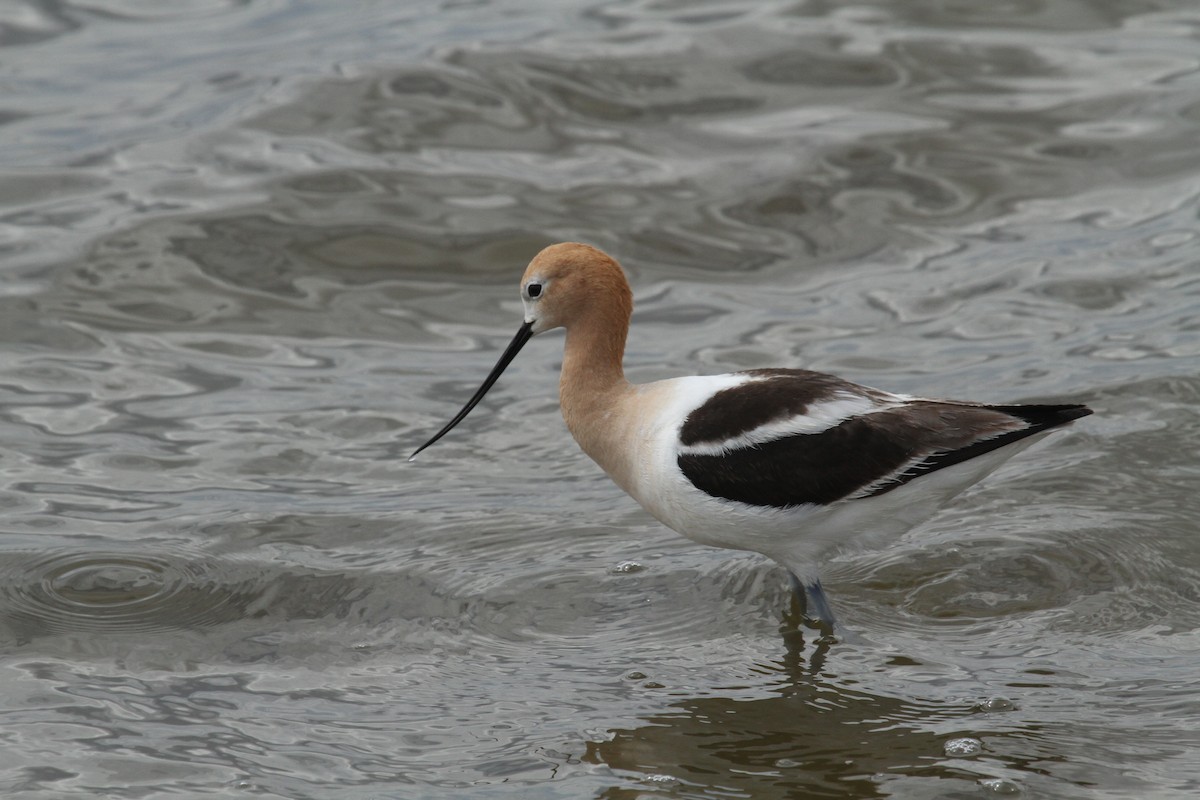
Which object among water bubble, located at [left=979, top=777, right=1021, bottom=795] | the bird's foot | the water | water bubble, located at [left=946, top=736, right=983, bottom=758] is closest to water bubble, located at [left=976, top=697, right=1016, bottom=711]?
the water

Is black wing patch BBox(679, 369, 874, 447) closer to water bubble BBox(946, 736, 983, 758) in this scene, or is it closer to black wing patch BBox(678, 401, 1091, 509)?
black wing patch BBox(678, 401, 1091, 509)

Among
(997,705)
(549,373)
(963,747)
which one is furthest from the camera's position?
(549,373)

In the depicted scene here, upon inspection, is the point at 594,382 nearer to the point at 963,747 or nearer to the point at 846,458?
the point at 846,458

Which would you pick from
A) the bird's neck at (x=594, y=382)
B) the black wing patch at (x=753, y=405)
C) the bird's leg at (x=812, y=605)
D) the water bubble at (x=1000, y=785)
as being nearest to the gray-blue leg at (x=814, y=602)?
the bird's leg at (x=812, y=605)

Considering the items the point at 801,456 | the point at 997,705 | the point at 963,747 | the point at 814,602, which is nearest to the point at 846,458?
the point at 801,456

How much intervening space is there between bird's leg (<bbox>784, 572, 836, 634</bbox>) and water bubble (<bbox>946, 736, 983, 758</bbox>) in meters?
1.02

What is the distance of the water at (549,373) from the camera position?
5869 mm

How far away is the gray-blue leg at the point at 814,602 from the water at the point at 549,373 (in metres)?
0.15

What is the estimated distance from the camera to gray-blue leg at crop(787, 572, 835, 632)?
21.4ft

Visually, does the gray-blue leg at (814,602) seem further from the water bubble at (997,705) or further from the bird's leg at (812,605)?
the water bubble at (997,705)

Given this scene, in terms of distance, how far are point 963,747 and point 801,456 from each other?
137 centimetres

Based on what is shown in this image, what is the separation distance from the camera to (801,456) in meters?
6.37

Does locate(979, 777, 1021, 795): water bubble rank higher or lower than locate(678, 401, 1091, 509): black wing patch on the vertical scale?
lower

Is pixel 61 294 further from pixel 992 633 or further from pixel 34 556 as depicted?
pixel 992 633
